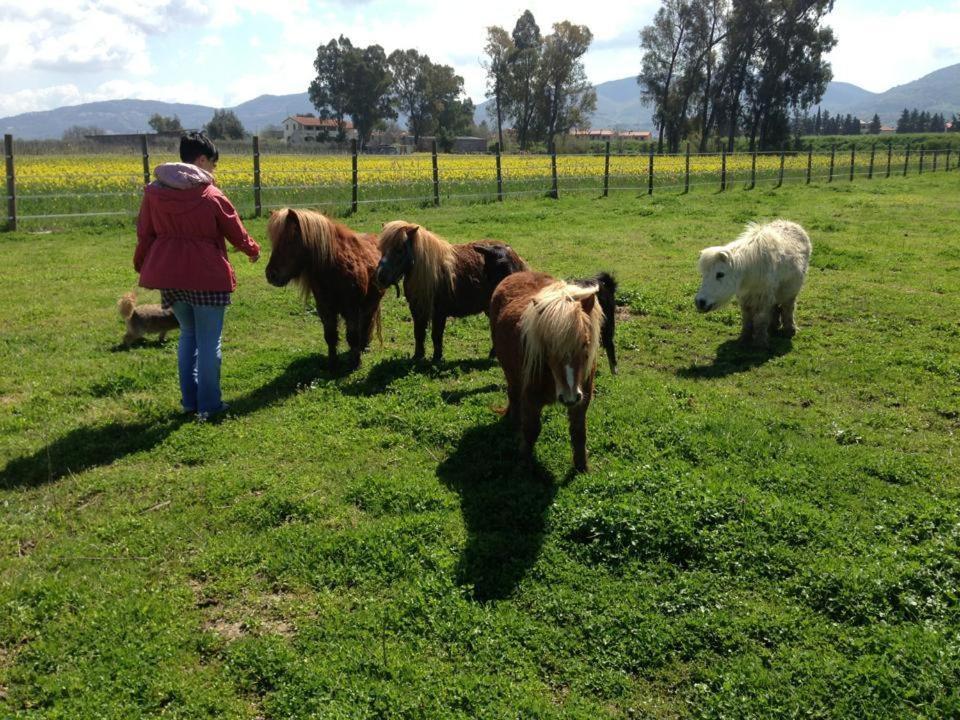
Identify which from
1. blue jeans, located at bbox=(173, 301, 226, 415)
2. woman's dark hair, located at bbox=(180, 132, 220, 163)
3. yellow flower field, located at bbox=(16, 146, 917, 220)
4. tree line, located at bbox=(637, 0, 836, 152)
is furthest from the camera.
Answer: tree line, located at bbox=(637, 0, 836, 152)

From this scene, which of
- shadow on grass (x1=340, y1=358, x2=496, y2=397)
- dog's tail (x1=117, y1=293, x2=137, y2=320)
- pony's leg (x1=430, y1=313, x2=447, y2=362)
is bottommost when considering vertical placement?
shadow on grass (x1=340, y1=358, x2=496, y2=397)

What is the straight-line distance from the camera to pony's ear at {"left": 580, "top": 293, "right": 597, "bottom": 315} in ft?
15.0

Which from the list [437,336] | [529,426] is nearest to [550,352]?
[529,426]

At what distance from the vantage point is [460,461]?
5.29 metres

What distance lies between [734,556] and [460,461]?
2141mm

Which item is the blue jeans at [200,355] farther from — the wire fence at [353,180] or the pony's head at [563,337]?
the wire fence at [353,180]

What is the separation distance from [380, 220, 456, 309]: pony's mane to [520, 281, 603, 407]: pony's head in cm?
259

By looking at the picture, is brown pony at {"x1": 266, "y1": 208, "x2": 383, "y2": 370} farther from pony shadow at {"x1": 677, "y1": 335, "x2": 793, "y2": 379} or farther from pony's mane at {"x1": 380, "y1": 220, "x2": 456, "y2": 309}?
pony shadow at {"x1": 677, "y1": 335, "x2": 793, "y2": 379}

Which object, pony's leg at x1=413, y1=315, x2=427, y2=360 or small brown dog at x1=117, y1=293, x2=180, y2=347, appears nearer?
pony's leg at x1=413, y1=315, x2=427, y2=360

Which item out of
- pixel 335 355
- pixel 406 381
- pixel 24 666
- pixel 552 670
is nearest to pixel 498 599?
pixel 552 670

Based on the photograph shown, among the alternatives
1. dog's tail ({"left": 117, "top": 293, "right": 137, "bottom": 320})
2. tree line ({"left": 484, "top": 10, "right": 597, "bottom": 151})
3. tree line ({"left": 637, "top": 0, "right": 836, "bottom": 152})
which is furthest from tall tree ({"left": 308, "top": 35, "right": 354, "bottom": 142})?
dog's tail ({"left": 117, "top": 293, "right": 137, "bottom": 320})

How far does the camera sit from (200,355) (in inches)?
232

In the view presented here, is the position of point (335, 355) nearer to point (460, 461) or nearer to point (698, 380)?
point (460, 461)

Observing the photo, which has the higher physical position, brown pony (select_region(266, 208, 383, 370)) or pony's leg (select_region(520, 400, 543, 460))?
brown pony (select_region(266, 208, 383, 370))
